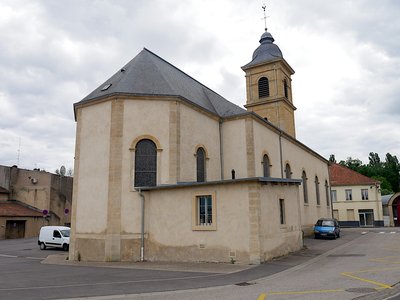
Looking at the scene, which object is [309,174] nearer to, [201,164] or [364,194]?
[201,164]

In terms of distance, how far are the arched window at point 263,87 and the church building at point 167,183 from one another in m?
12.8

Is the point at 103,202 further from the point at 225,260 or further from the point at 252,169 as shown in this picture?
the point at 252,169

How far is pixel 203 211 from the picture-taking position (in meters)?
15.9

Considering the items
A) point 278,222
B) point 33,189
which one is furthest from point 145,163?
point 33,189

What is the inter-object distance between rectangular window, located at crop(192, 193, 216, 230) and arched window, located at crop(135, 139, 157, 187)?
2888mm

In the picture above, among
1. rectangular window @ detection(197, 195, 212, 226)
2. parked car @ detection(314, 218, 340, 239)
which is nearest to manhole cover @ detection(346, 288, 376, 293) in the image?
rectangular window @ detection(197, 195, 212, 226)

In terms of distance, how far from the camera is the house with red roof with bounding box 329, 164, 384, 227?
1870 inches

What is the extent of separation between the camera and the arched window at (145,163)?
1780 cm

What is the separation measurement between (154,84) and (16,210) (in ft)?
90.2

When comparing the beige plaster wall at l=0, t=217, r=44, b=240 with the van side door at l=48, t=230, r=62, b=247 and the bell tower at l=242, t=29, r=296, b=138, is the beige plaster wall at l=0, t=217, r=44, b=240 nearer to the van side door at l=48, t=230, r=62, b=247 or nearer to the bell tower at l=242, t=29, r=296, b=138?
the van side door at l=48, t=230, r=62, b=247

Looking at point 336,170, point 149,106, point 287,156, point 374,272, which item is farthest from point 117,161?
point 336,170

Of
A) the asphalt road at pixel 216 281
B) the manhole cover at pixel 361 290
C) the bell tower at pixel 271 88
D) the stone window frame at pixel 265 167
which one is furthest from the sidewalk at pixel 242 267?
the bell tower at pixel 271 88

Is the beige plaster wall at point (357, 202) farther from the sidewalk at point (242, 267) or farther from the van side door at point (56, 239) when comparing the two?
the van side door at point (56, 239)

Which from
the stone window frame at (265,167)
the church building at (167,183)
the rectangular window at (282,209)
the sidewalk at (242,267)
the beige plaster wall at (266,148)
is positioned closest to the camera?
the sidewalk at (242,267)
